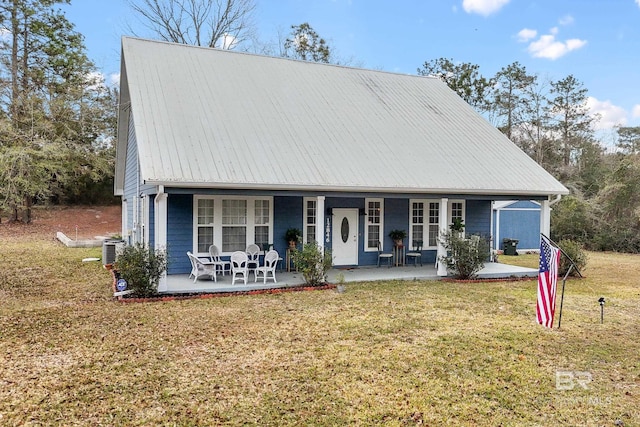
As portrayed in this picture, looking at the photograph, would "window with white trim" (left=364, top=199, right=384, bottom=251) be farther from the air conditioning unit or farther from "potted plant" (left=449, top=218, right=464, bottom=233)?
the air conditioning unit

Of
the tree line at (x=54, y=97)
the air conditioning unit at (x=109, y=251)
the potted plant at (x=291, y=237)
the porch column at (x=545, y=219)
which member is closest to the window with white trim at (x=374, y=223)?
the potted plant at (x=291, y=237)

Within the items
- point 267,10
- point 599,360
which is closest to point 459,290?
point 599,360

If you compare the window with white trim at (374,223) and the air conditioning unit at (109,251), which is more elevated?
the window with white trim at (374,223)

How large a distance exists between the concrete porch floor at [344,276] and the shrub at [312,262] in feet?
1.18

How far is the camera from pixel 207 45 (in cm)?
2541

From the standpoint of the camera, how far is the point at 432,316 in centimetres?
764

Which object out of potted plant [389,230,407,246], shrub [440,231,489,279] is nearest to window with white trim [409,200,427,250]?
potted plant [389,230,407,246]

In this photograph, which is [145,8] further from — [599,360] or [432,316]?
[599,360]

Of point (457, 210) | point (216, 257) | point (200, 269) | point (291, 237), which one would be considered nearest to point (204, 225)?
point (216, 257)

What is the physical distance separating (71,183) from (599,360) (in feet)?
100

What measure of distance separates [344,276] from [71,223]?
21.1 m

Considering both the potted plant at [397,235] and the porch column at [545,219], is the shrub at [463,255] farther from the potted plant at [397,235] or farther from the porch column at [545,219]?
the porch column at [545,219]

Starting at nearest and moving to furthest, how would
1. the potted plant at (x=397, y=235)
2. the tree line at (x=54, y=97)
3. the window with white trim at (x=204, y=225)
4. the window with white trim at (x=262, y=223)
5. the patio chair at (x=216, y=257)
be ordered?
1. the patio chair at (x=216, y=257)
2. the window with white trim at (x=204, y=225)
3. the window with white trim at (x=262, y=223)
4. the potted plant at (x=397, y=235)
5. the tree line at (x=54, y=97)

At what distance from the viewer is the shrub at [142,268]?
8.45 meters
